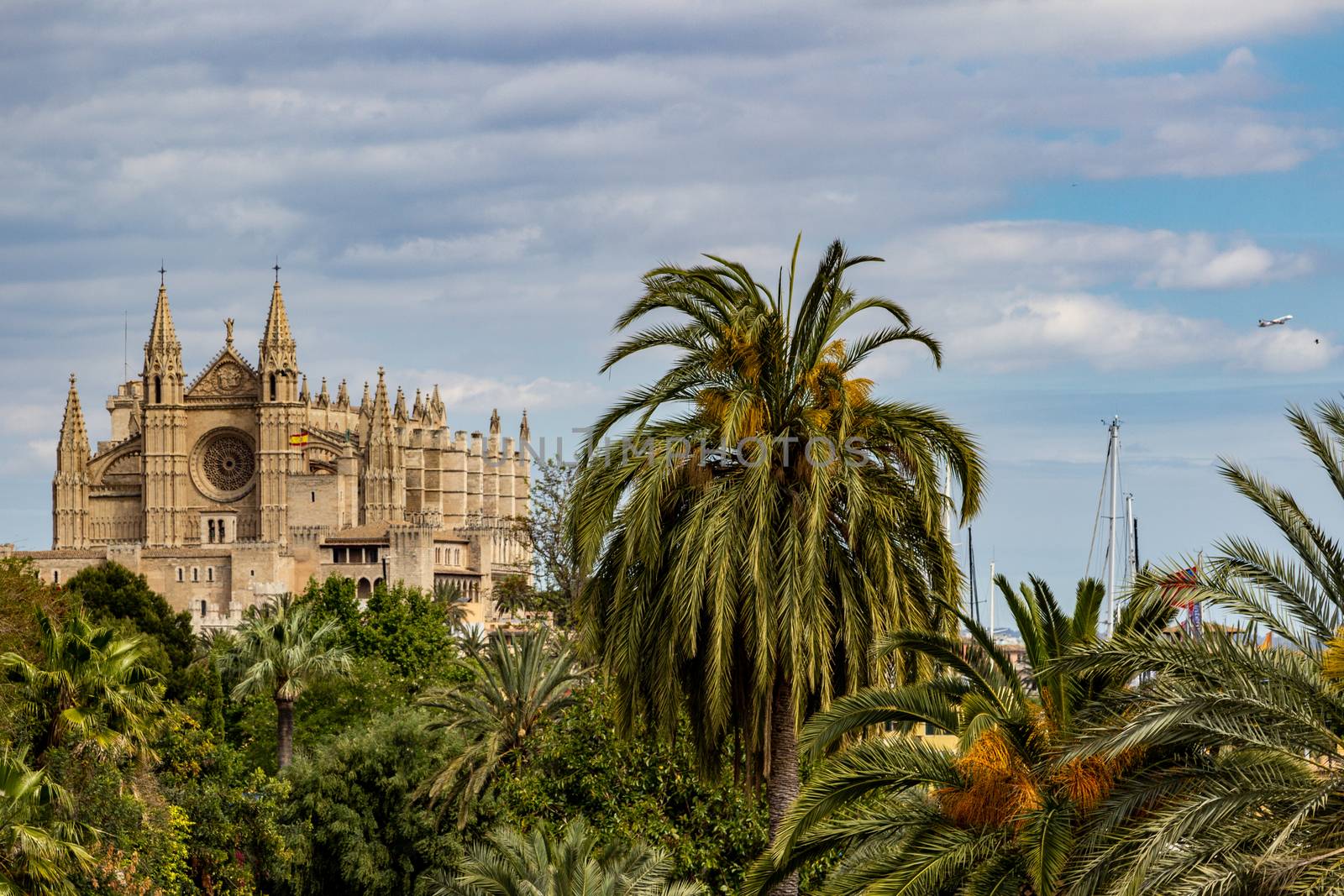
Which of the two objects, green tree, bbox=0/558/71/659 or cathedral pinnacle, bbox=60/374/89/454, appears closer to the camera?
green tree, bbox=0/558/71/659

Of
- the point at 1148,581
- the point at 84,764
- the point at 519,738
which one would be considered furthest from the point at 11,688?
the point at 1148,581

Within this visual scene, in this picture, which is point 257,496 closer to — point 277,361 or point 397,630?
point 277,361

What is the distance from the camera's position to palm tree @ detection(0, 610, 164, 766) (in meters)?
24.5

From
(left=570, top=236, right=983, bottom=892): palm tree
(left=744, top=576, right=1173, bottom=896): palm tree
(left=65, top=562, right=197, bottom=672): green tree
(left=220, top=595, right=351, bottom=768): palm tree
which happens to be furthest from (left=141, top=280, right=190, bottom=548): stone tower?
(left=744, top=576, right=1173, bottom=896): palm tree

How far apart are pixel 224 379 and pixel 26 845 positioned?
309 feet

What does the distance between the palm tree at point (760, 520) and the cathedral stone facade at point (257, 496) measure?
83.0 metres

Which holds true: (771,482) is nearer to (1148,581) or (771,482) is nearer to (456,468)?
(1148,581)

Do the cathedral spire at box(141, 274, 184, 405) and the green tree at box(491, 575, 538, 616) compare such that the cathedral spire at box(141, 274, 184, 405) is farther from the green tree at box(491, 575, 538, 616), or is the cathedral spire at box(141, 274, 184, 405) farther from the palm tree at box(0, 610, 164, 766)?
the palm tree at box(0, 610, 164, 766)

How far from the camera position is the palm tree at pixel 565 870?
19.2m

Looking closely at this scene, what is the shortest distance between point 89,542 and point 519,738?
279ft

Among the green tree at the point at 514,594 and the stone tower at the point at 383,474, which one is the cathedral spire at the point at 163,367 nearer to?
the stone tower at the point at 383,474

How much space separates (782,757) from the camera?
18.8 meters

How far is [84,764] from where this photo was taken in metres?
25.4

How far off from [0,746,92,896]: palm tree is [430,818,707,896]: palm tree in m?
4.45
